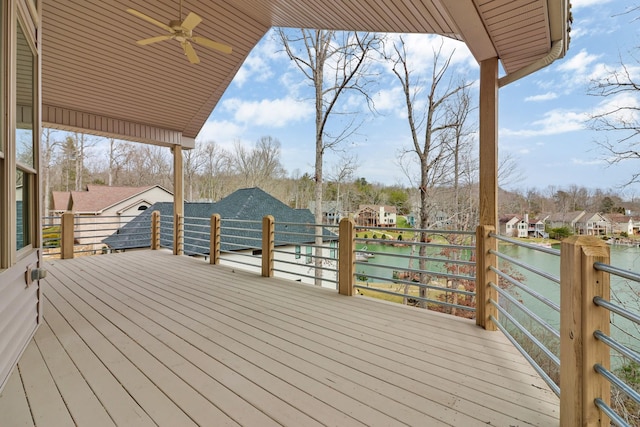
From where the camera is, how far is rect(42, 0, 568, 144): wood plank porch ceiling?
2594 mm

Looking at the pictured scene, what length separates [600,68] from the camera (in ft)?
21.0

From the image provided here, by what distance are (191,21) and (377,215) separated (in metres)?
11.9

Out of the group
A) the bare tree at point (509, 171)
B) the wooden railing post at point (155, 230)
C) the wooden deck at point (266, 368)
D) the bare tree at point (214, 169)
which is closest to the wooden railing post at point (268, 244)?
the wooden deck at point (266, 368)

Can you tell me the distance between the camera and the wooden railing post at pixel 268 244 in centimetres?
502

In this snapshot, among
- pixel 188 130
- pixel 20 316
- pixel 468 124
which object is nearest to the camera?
pixel 20 316

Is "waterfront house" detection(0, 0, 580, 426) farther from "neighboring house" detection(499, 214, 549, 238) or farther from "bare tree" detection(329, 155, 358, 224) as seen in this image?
"bare tree" detection(329, 155, 358, 224)

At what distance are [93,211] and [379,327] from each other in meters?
19.3

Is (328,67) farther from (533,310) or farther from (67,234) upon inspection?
(533,310)

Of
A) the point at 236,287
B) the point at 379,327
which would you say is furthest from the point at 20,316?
the point at 379,327

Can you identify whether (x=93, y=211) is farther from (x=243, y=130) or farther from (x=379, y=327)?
(x=379, y=327)

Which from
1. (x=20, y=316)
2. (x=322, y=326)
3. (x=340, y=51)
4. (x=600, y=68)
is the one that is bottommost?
(x=322, y=326)

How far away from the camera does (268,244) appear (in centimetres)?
504

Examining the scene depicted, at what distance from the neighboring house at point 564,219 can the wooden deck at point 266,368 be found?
256 centimetres

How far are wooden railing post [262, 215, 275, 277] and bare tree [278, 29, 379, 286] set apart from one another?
268 inches
